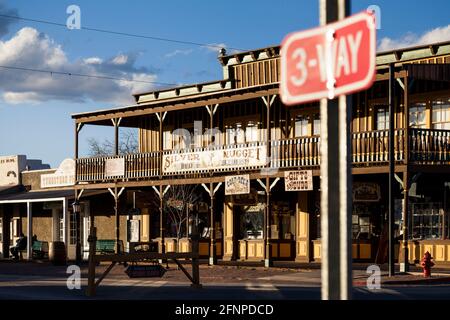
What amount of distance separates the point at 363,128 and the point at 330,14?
82.7 feet

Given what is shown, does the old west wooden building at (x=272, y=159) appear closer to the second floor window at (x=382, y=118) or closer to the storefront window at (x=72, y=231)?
the second floor window at (x=382, y=118)

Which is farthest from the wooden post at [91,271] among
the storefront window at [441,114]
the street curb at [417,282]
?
the storefront window at [441,114]

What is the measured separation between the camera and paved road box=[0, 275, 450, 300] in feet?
59.5

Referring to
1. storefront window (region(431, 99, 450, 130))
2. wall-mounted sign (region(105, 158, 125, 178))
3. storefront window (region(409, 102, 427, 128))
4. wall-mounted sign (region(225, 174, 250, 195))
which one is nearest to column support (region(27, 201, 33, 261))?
wall-mounted sign (region(105, 158, 125, 178))

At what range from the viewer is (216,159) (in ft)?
102

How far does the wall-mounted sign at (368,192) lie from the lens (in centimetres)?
2842

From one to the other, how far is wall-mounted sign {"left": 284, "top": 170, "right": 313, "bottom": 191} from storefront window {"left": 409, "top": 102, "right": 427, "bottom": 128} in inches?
142

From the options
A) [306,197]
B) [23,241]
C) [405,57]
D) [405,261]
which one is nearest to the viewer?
[405,261]

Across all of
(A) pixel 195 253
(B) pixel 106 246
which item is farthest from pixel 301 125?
(A) pixel 195 253

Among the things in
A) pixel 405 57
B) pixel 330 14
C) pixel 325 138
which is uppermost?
pixel 405 57

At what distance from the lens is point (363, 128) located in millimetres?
29031
